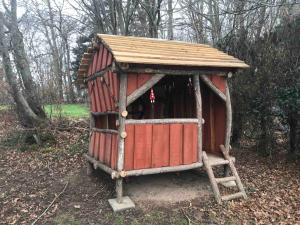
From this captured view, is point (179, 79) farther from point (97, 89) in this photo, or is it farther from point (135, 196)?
point (135, 196)

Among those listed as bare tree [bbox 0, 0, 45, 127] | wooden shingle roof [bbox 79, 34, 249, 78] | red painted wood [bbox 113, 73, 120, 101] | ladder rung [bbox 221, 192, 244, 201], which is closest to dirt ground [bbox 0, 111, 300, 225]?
ladder rung [bbox 221, 192, 244, 201]

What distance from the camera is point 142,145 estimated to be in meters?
6.54

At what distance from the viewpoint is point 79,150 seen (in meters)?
10.3

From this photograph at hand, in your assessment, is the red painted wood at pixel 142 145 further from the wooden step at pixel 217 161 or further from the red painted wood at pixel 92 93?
the red painted wood at pixel 92 93

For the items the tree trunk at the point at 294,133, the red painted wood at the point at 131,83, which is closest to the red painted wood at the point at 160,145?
the red painted wood at the point at 131,83

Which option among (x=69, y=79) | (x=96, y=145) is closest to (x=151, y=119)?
(x=96, y=145)

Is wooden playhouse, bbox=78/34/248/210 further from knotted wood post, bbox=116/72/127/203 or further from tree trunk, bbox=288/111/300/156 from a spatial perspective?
tree trunk, bbox=288/111/300/156

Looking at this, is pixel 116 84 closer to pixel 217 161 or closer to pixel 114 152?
pixel 114 152

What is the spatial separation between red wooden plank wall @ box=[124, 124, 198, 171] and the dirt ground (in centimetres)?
78

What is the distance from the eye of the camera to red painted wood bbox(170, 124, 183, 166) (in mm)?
6852

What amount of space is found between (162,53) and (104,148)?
235 cm

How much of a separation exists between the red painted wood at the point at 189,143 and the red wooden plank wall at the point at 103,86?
5.17 feet

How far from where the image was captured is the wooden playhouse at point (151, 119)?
6.34 m

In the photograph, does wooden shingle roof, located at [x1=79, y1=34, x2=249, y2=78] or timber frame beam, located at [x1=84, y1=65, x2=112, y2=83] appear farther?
timber frame beam, located at [x1=84, y1=65, x2=112, y2=83]
